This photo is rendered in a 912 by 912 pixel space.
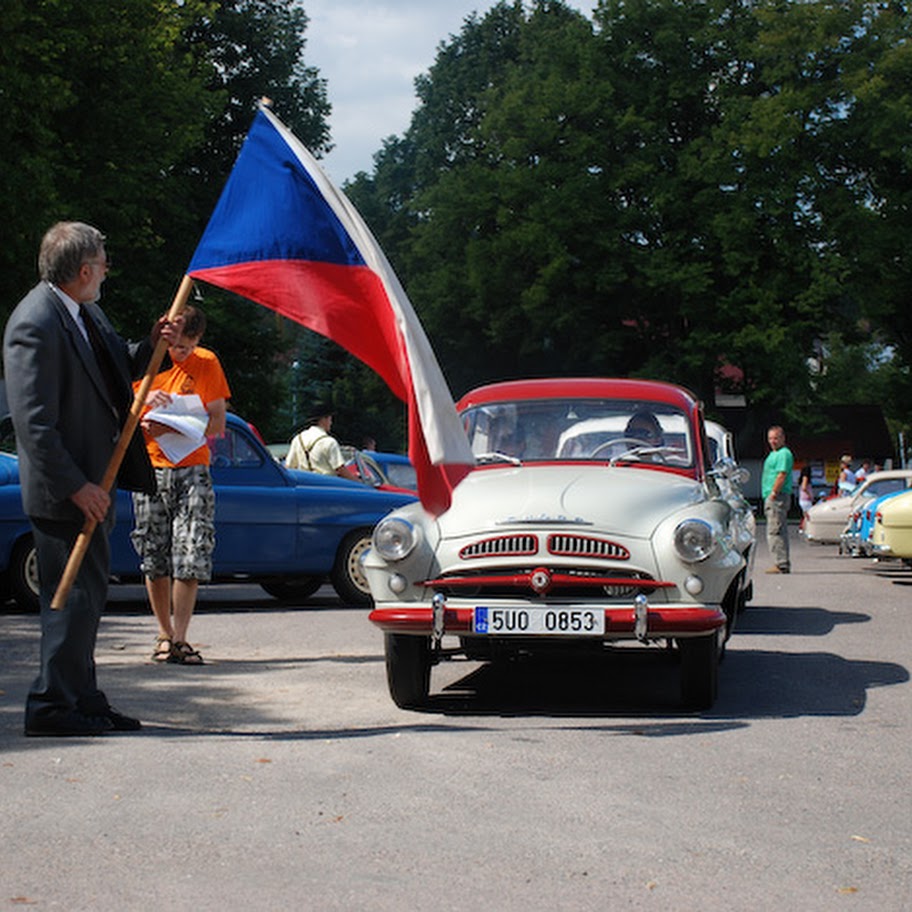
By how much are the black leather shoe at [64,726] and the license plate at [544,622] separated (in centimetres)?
191

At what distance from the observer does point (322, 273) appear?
8352mm

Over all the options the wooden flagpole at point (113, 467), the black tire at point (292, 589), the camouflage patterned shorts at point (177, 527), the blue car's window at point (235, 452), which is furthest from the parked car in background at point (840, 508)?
the wooden flagpole at point (113, 467)

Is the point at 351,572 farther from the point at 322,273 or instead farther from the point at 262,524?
the point at 322,273

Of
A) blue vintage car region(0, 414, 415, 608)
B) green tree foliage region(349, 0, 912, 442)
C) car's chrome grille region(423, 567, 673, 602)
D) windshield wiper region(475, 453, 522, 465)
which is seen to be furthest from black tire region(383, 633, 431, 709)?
green tree foliage region(349, 0, 912, 442)

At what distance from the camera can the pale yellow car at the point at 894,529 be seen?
19.6m

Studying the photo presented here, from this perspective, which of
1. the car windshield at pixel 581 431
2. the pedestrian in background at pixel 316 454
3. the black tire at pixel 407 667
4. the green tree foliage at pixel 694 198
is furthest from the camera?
the green tree foliage at pixel 694 198

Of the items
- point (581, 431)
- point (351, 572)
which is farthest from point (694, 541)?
point (351, 572)

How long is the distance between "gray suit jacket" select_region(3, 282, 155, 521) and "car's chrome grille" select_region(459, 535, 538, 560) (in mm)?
1922

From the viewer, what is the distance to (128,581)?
15547 mm

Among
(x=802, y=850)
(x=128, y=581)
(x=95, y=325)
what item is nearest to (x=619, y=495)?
(x=95, y=325)

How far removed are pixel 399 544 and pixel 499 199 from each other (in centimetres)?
4469

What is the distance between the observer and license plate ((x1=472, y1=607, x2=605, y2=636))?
8336mm

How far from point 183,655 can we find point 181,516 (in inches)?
32.7

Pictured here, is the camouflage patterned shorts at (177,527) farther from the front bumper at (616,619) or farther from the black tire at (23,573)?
the black tire at (23,573)
